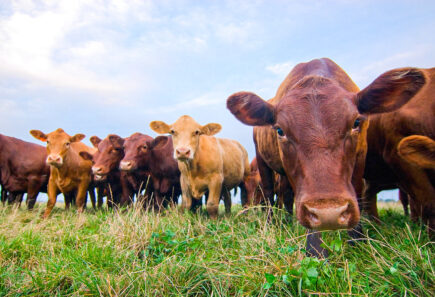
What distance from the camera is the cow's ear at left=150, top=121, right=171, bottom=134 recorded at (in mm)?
7637

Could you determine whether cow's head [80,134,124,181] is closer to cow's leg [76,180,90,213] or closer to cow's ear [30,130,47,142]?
cow's leg [76,180,90,213]

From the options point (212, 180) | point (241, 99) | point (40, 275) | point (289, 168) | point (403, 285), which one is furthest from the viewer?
point (212, 180)

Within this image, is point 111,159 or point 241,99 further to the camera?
point 111,159

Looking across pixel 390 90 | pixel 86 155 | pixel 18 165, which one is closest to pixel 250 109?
pixel 390 90

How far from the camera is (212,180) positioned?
7.17 metres

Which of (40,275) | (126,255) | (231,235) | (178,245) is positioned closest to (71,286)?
(40,275)

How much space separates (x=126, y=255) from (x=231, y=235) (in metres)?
1.20

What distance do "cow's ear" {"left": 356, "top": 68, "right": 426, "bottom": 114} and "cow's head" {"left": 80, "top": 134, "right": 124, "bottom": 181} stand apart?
6998 mm

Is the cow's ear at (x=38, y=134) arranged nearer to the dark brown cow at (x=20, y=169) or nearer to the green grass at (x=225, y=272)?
the dark brown cow at (x=20, y=169)

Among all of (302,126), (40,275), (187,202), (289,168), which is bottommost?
(187,202)

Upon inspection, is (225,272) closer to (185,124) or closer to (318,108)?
(318,108)

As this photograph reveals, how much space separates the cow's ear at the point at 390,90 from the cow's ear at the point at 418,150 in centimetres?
43

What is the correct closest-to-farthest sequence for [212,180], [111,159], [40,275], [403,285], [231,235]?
1. [403,285]
2. [40,275]
3. [231,235]
4. [212,180]
5. [111,159]

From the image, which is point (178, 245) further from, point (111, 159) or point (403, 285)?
point (111, 159)
